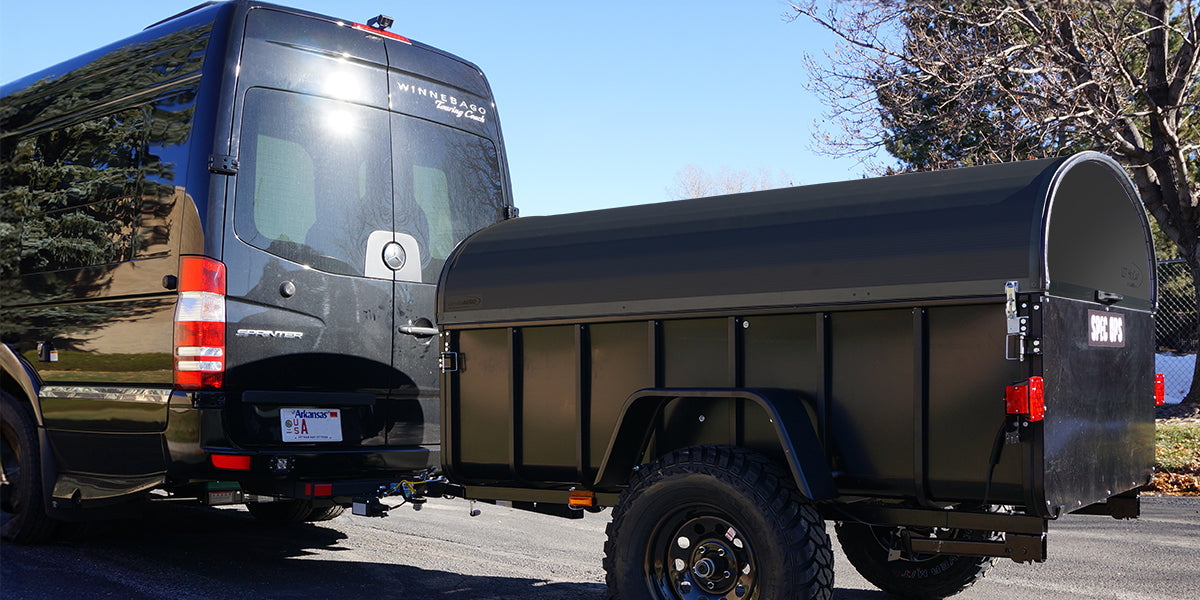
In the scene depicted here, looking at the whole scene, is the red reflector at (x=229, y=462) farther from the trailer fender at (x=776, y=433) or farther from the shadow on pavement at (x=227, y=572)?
the trailer fender at (x=776, y=433)

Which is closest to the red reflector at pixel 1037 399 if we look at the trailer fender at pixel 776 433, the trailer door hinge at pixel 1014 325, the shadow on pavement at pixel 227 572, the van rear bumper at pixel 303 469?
the trailer door hinge at pixel 1014 325

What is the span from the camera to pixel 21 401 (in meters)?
7.07

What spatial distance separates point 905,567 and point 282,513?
4848 mm

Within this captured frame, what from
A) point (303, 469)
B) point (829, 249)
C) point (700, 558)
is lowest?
point (700, 558)

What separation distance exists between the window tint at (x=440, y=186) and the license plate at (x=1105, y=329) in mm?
3812

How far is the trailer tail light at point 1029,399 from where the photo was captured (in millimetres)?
4004

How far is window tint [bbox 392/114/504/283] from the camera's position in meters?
6.75

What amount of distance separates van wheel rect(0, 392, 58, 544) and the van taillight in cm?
191

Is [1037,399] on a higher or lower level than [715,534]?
higher

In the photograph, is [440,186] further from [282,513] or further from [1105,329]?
[1105,329]

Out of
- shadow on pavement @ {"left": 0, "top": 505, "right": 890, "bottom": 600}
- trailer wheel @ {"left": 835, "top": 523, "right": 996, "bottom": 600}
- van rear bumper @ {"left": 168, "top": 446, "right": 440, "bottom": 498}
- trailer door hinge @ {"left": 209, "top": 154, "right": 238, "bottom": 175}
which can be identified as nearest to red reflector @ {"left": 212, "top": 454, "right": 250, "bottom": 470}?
van rear bumper @ {"left": 168, "top": 446, "right": 440, "bottom": 498}

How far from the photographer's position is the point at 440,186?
698 centimetres

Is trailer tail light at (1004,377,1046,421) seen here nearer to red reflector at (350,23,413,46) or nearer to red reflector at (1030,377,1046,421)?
red reflector at (1030,377,1046,421)

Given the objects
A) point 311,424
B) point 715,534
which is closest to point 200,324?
point 311,424
